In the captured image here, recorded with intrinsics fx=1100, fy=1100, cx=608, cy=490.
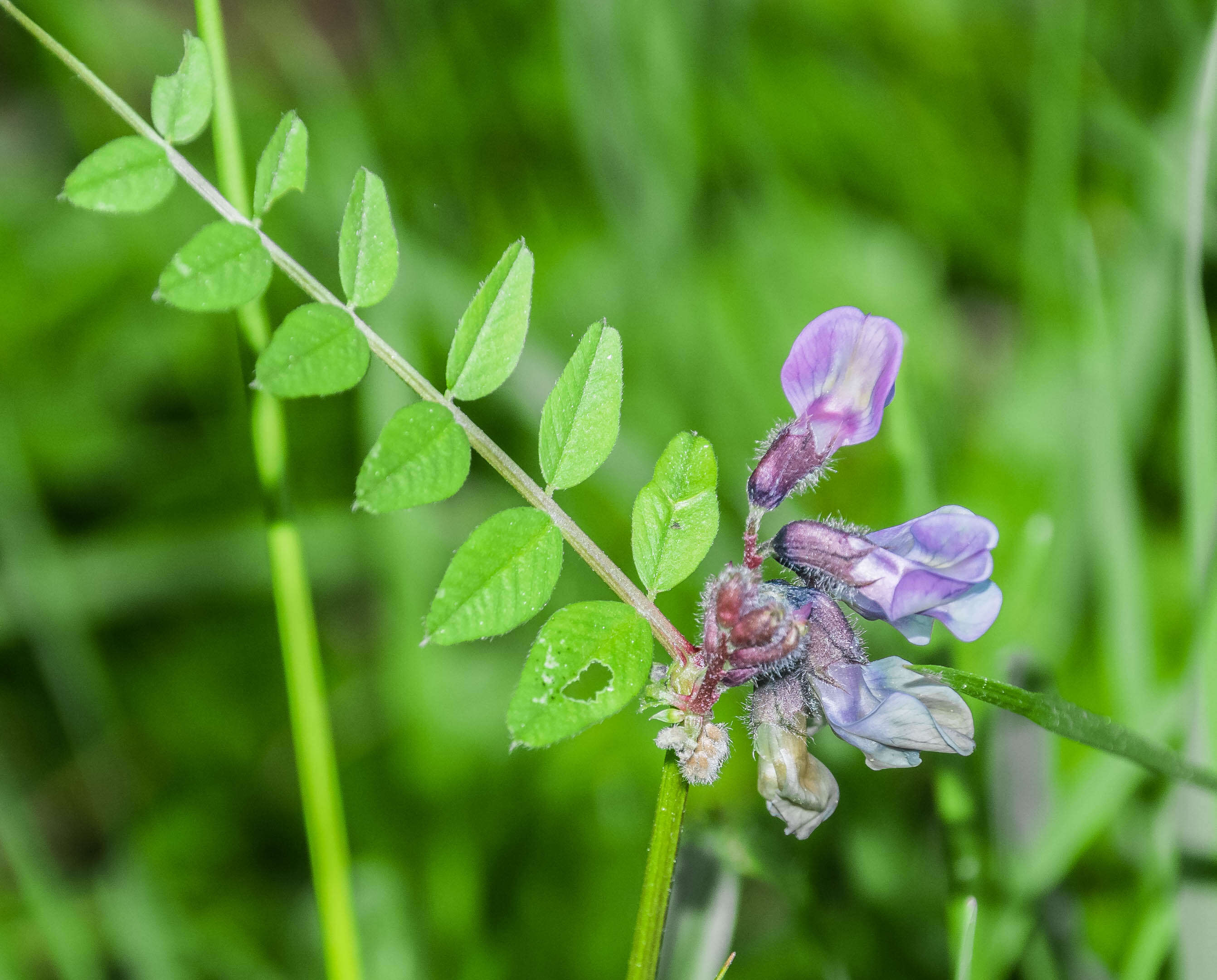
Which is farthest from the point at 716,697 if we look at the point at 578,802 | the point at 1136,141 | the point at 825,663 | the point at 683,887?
the point at 1136,141

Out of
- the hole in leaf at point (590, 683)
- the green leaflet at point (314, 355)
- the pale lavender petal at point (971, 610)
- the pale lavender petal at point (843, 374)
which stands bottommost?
the hole in leaf at point (590, 683)

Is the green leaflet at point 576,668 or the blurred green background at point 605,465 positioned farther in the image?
the blurred green background at point 605,465

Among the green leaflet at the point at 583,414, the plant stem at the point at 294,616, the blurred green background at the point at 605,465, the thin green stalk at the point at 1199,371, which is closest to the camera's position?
the green leaflet at the point at 583,414

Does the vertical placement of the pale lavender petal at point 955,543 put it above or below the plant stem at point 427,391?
below

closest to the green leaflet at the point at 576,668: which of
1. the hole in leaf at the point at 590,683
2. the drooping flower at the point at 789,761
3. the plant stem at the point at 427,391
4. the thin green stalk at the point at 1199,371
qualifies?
the plant stem at the point at 427,391

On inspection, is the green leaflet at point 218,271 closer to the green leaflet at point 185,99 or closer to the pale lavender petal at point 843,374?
the green leaflet at point 185,99

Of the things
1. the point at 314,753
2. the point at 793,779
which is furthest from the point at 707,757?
the point at 314,753

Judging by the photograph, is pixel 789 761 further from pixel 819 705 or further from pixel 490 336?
pixel 490 336
